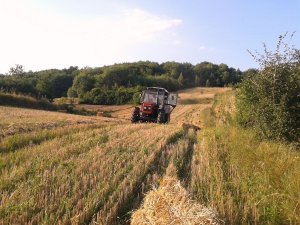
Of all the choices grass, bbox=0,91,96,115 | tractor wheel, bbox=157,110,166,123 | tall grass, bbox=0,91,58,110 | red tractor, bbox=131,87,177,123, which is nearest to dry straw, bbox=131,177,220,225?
tractor wheel, bbox=157,110,166,123

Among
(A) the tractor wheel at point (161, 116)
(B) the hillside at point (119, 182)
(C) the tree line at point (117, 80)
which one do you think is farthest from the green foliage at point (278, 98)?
(C) the tree line at point (117, 80)

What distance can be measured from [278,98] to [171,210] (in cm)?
962

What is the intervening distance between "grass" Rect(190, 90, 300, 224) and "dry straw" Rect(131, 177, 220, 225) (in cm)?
97

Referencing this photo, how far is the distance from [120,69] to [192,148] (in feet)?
250

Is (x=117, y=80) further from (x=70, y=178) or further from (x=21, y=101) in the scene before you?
(x=70, y=178)

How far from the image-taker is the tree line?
63.7m

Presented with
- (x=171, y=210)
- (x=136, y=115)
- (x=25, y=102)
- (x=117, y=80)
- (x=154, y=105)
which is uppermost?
(x=117, y=80)

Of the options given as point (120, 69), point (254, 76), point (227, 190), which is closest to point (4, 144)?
point (227, 190)

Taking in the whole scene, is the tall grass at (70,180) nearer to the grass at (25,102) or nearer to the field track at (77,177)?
the field track at (77,177)

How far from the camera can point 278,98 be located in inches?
527

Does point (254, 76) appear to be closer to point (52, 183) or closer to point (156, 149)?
point (156, 149)

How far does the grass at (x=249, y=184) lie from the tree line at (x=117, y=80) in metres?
51.4

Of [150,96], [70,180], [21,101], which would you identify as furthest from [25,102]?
[70,180]

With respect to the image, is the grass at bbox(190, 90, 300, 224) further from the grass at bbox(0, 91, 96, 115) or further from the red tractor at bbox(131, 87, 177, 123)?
the grass at bbox(0, 91, 96, 115)
